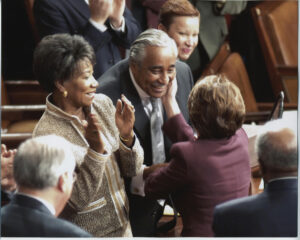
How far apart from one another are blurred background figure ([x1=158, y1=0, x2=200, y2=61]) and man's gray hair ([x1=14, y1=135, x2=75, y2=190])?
2.38ft

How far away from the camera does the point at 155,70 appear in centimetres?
207

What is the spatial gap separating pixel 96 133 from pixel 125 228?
1.24ft

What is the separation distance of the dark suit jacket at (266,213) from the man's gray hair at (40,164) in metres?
0.50

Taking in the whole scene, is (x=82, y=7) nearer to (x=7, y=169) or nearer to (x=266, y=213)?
(x=7, y=169)

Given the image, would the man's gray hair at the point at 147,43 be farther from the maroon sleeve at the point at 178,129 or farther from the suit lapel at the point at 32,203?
the suit lapel at the point at 32,203

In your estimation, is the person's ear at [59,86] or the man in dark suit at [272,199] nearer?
the man in dark suit at [272,199]

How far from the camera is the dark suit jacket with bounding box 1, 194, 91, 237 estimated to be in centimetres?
167

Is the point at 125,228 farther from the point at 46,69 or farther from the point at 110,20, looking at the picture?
the point at 110,20

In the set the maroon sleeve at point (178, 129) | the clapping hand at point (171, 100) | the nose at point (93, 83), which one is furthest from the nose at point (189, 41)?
the nose at point (93, 83)

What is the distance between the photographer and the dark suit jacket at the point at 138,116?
6.93 feet

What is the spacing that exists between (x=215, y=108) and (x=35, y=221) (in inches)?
24.9

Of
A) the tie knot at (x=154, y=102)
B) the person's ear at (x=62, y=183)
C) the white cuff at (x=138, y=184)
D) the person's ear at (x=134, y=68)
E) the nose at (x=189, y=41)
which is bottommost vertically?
the white cuff at (x=138, y=184)

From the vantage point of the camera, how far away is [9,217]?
1.69 metres

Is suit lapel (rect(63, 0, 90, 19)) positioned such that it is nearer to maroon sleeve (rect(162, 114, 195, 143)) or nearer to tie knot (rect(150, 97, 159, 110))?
tie knot (rect(150, 97, 159, 110))
